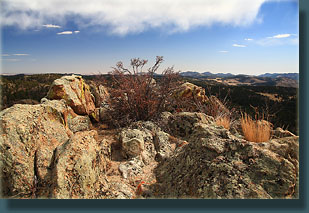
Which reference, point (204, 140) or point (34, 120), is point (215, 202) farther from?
point (34, 120)

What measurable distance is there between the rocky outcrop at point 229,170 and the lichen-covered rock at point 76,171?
0.87 metres

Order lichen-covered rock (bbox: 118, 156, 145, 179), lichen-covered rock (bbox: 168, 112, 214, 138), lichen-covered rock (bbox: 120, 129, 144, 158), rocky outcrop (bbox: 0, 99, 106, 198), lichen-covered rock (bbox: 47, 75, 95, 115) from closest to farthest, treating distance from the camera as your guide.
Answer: rocky outcrop (bbox: 0, 99, 106, 198), lichen-covered rock (bbox: 118, 156, 145, 179), lichen-covered rock (bbox: 120, 129, 144, 158), lichen-covered rock (bbox: 168, 112, 214, 138), lichen-covered rock (bbox: 47, 75, 95, 115)

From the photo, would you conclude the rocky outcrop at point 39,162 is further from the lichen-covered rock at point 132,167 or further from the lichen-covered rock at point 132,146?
the lichen-covered rock at point 132,146

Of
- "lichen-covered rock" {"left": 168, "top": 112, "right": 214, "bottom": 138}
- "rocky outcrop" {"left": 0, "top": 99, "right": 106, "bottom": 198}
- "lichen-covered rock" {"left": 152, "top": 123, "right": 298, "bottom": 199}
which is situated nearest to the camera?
"lichen-covered rock" {"left": 152, "top": 123, "right": 298, "bottom": 199}

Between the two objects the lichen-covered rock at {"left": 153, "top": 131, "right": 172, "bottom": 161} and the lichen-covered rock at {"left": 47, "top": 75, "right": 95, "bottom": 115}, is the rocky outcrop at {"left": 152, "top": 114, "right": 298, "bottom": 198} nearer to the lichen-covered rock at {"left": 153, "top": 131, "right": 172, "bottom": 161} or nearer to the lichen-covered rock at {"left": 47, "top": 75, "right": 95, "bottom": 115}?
the lichen-covered rock at {"left": 153, "top": 131, "right": 172, "bottom": 161}

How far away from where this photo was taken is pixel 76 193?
220 cm

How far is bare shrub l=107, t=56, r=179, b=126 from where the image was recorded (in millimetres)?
5344

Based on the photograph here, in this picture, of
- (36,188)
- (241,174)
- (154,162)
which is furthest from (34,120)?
(241,174)

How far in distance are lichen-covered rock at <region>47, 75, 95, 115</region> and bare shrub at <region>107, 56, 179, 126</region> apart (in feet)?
2.64

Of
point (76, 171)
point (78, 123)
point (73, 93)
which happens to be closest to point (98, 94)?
point (73, 93)

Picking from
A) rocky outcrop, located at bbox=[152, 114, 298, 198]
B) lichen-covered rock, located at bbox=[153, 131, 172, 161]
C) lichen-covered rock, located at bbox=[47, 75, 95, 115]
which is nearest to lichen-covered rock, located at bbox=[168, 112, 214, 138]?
lichen-covered rock, located at bbox=[153, 131, 172, 161]

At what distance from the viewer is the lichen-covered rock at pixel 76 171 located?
2.13 meters

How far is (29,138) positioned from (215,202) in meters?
2.60

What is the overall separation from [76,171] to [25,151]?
917mm
